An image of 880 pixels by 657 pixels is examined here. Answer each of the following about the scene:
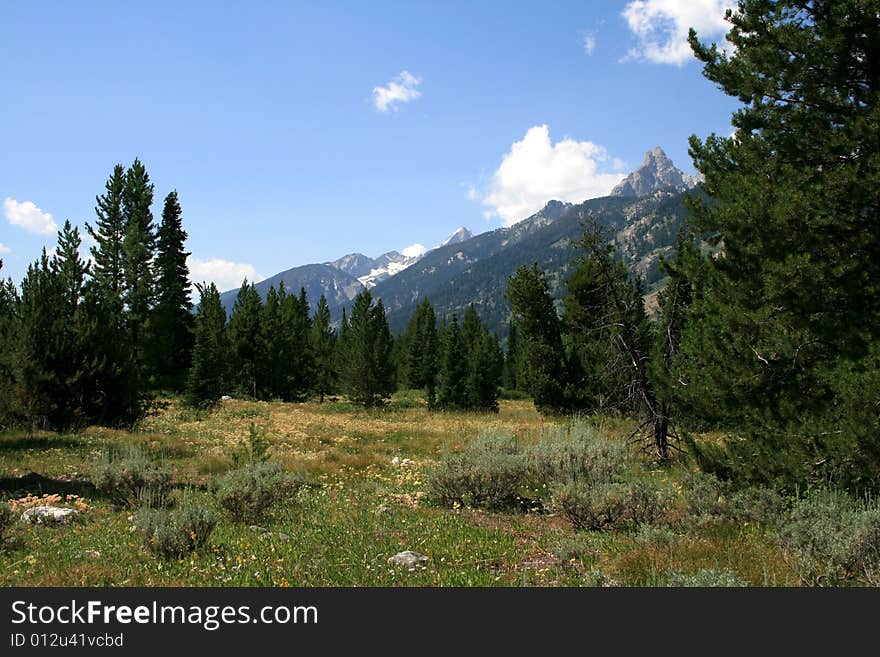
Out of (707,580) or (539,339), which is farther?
(539,339)

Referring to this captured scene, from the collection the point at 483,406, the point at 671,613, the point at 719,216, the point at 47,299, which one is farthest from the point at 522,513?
the point at 483,406

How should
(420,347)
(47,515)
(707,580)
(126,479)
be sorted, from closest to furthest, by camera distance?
(707,580), (47,515), (126,479), (420,347)

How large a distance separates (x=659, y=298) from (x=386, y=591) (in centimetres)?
1231

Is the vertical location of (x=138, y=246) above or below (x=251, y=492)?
above

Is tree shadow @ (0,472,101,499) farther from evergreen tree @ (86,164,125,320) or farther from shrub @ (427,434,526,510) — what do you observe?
evergreen tree @ (86,164,125,320)

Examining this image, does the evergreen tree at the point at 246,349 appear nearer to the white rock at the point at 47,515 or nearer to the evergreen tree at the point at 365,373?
the evergreen tree at the point at 365,373

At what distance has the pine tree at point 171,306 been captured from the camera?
40.4 metres

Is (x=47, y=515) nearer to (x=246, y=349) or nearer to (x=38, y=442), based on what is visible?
(x=38, y=442)

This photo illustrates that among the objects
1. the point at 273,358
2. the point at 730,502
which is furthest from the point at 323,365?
the point at 730,502

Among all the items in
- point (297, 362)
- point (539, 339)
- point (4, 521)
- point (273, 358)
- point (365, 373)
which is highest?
point (539, 339)

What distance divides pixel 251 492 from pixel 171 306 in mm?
40018

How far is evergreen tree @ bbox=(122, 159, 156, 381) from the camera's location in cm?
3838

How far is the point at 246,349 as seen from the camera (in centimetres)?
4178

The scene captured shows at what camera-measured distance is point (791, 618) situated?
3.72 meters
